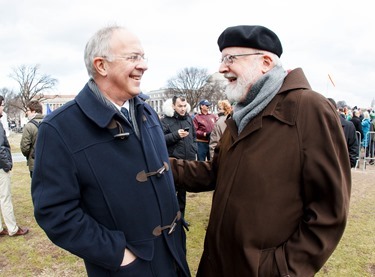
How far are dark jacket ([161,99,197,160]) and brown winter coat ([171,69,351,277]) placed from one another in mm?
3414

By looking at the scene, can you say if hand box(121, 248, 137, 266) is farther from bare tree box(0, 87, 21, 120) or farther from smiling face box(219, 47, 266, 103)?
bare tree box(0, 87, 21, 120)

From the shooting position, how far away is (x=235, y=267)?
1.72 metres

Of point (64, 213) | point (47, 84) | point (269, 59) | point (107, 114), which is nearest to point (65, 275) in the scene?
point (64, 213)

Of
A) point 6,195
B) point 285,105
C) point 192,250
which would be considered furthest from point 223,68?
point 6,195

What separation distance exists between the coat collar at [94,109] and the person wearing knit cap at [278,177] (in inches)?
30.1

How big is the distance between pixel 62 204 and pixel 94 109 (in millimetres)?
566

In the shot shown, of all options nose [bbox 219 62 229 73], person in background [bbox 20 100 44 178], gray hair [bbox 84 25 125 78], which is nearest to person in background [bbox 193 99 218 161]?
person in background [bbox 20 100 44 178]

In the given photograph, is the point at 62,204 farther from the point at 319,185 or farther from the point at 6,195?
the point at 6,195

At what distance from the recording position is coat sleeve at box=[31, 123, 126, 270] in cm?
157

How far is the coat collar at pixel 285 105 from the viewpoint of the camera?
1613 mm

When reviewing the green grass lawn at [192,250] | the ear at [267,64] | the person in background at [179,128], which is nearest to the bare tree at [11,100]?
the green grass lawn at [192,250]

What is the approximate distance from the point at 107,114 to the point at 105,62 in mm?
333

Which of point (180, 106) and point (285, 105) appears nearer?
point (285, 105)

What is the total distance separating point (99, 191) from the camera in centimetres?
167
